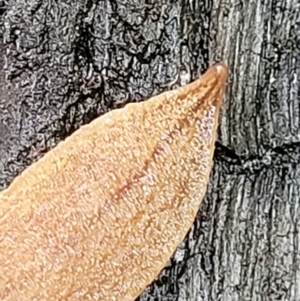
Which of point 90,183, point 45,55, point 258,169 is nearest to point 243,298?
point 258,169

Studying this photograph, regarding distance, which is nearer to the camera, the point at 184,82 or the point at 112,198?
the point at 112,198

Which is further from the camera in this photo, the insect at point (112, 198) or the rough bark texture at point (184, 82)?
the rough bark texture at point (184, 82)

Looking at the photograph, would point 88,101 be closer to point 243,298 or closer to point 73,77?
point 73,77

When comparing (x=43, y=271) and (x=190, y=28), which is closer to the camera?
(x=43, y=271)

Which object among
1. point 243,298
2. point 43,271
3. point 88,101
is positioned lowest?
point 243,298
